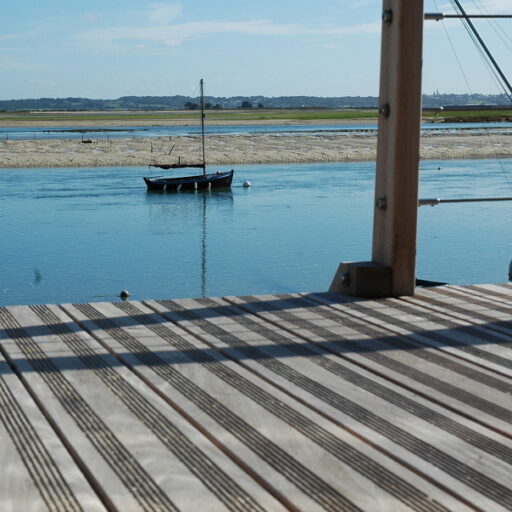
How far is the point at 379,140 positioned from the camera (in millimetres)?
5184

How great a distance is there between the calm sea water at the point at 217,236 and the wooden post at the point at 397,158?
10922 millimetres

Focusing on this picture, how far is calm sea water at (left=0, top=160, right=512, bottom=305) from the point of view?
17.4 metres

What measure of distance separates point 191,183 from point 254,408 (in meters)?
33.6

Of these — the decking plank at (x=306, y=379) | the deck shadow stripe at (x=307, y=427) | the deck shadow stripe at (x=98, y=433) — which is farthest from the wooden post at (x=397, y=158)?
the deck shadow stripe at (x=98, y=433)

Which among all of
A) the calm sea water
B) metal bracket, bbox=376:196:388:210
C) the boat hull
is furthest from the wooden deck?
the boat hull

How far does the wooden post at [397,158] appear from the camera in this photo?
493 cm

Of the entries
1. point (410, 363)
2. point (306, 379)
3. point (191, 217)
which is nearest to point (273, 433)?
point (306, 379)

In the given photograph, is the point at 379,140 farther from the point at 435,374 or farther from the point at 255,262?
the point at 255,262

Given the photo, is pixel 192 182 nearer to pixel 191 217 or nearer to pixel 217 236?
pixel 191 217

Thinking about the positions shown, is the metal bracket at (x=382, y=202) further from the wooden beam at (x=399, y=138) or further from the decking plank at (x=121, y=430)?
the decking plank at (x=121, y=430)

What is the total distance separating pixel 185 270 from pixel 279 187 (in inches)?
640

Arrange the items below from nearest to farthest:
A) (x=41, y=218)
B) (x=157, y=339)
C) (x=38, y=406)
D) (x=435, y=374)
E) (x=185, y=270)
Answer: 1. (x=38, y=406)
2. (x=435, y=374)
3. (x=157, y=339)
4. (x=185, y=270)
5. (x=41, y=218)

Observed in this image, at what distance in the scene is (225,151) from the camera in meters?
52.3

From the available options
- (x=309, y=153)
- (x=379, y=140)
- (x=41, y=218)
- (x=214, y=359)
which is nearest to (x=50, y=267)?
(x=41, y=218)
